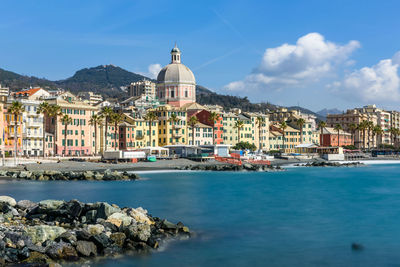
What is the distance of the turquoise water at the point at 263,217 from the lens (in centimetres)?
2553

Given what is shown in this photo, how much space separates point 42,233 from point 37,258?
10.3 feet

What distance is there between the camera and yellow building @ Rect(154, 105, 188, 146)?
131500 mm

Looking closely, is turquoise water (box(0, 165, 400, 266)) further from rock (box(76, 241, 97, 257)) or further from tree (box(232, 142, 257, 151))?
tree (box(232, 142, 257, 151))

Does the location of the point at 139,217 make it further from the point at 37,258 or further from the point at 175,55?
the point at 175,55

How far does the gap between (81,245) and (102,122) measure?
97.6 m

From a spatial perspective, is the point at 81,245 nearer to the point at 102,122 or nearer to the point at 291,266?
the point at 291,266

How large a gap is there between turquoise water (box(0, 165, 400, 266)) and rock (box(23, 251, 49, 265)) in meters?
2.28

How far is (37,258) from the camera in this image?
2314 cm

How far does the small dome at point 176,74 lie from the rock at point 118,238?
409ft

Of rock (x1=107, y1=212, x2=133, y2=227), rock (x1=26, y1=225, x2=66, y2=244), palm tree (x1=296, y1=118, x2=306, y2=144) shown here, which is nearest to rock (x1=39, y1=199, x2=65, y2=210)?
rock (x1=107, y1=212, x2=133, y2=227)

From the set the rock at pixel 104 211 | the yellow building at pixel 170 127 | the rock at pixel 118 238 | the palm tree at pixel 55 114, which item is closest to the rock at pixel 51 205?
the rock at pixel 104 211

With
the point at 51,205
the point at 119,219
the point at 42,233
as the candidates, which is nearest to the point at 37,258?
the point at 42,233

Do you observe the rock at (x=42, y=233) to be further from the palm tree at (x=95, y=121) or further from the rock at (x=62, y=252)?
the palm tree at (x=95, y=121)

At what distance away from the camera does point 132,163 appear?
3903 inches
